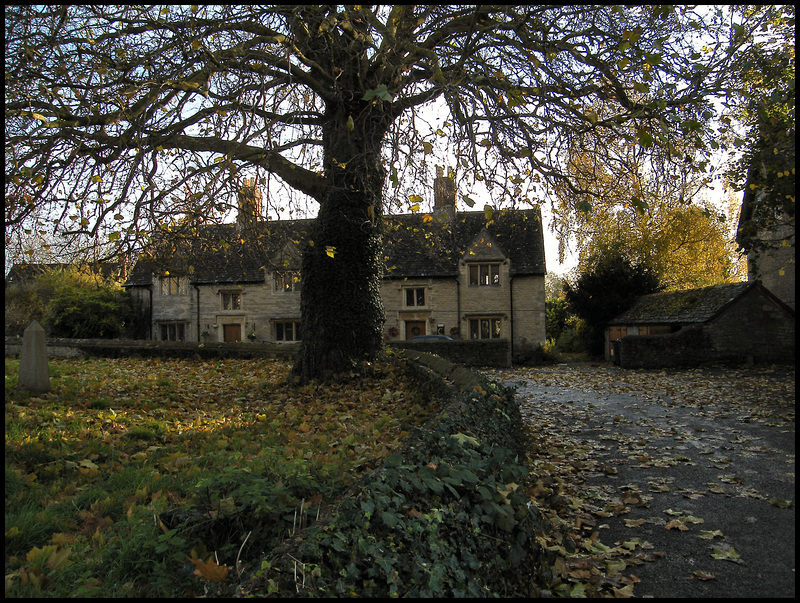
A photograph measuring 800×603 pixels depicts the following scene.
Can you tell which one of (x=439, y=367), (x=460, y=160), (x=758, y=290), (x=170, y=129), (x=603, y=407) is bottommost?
(x=603, y=407)

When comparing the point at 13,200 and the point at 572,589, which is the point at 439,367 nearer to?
the point at 572,589

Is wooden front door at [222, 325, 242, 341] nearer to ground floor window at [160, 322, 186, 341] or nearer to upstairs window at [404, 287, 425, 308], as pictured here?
ground floor window at [160, 322, 186, 341]

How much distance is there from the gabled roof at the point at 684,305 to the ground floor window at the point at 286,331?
19215 millimetres

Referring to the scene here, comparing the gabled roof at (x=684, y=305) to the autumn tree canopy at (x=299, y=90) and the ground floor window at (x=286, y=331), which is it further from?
the ground floor window at (x=286, y=331)

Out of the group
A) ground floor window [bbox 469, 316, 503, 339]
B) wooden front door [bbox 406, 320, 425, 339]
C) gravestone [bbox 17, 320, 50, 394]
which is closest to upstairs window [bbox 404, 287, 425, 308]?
wooden front door [bbox 406, 320, 425, 339]

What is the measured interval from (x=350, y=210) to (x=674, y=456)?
24.8 ft

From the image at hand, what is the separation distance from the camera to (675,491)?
17.4ft

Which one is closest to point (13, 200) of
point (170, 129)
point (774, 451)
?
point (170, 129)

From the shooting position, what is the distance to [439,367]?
401 inches

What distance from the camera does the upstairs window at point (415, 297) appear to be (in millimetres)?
31266

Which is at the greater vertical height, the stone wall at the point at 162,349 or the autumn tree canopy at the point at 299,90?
the autumn tree canopy at the point at 299,90

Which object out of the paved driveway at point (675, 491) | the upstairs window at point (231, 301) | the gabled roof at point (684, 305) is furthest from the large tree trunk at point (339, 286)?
the upstairs window at point (231, 301)

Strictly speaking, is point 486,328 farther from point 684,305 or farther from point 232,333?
point 232,333

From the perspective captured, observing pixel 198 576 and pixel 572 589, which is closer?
pixel 198 576
